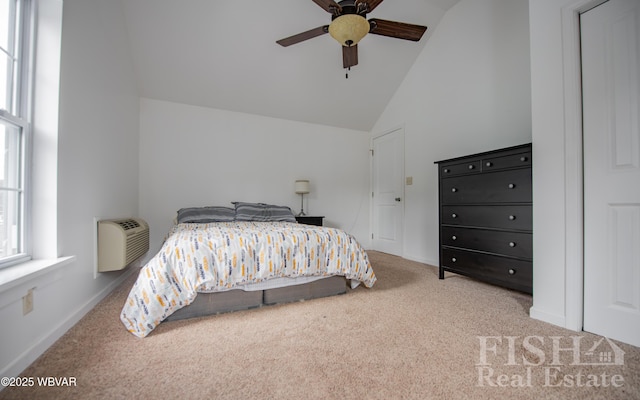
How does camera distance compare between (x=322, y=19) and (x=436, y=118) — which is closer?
(x=322, y=19)

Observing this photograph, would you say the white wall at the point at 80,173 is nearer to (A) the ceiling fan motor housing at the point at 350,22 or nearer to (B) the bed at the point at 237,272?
(B) the bed at the point at 237,272

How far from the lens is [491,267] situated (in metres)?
2.16

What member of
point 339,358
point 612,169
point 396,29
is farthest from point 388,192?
point 339,358

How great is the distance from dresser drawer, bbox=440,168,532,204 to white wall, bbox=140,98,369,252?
2.08 m

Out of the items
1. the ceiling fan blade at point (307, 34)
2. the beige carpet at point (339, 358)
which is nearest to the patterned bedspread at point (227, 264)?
the beige carpet at point (339, 358)

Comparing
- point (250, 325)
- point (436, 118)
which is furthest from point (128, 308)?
point (436, 118)

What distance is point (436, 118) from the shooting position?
3.35m

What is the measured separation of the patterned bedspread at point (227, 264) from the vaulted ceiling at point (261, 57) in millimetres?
2367

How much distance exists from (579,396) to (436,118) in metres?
3.02

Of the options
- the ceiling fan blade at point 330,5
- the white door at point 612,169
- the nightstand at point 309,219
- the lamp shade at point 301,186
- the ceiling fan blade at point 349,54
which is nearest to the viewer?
the white door at point 612,169

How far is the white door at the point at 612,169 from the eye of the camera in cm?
141

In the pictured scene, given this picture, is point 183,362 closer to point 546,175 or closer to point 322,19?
point 546,175

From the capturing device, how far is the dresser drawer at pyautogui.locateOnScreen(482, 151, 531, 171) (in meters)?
1.93

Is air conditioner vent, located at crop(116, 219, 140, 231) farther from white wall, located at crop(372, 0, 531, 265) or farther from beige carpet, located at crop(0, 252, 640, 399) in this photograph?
white wall, located at crop(372, 0, 531, 265)
